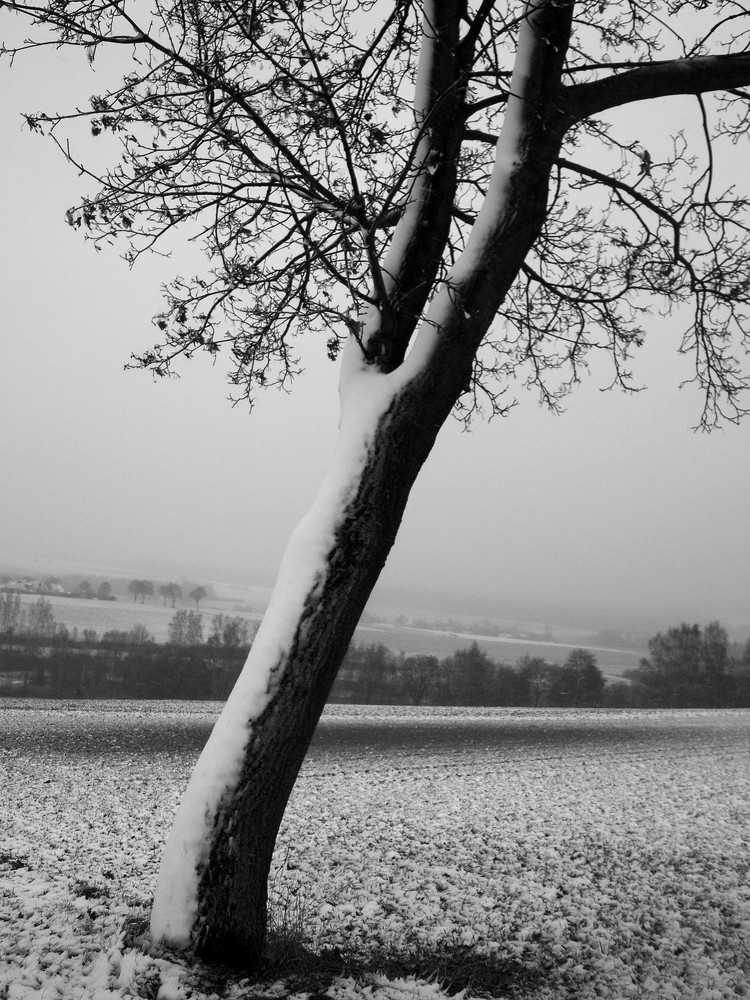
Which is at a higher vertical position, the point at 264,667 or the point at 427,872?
the point at 264,667

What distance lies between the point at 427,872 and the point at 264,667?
15.9ft

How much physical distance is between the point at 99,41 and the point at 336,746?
1768 centimetres

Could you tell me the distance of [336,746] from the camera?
18.9 m

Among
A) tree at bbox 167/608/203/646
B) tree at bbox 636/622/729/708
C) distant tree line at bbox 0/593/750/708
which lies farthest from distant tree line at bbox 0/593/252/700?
tree at bbox 636/622/729/708

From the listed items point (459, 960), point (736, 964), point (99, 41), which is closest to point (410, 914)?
point (459, 960)

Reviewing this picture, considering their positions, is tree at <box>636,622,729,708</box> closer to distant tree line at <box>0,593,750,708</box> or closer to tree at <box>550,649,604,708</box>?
distant tree line at <box>0,593,750,708</box>

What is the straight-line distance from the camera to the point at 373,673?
173 ft

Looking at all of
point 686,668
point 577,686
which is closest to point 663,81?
point 577,686

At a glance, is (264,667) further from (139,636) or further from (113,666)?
(139,636)

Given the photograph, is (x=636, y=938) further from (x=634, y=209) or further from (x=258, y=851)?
(x=634, y=209)

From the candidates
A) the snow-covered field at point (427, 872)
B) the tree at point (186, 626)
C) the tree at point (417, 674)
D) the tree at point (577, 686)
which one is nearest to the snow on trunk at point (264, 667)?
the snow-covered field at point (427, 872)

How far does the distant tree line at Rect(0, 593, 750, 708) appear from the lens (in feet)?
154

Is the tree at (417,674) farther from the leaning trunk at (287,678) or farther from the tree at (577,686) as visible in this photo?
the leaning trunk at (287,678)

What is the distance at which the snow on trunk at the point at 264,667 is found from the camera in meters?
3.47
